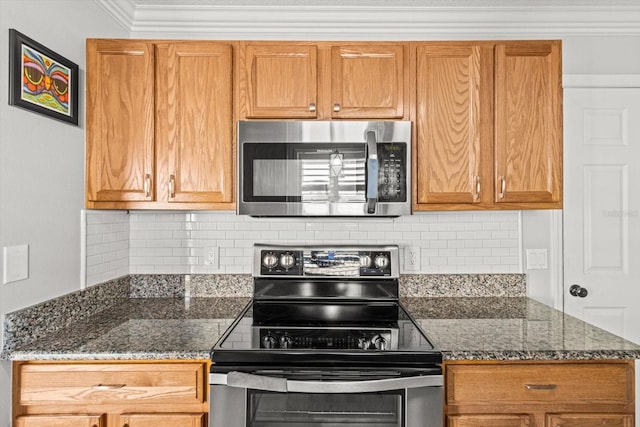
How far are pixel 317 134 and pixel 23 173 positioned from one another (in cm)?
113

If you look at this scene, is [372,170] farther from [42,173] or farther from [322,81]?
[42,173]

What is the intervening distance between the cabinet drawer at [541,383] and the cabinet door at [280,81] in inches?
49.3

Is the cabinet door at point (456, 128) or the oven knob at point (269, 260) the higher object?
the cabinet door at point (456, 128)

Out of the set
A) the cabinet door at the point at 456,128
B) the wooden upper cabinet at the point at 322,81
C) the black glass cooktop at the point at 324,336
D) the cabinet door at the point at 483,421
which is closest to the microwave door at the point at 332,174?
the wooden upper cabinet at the point at 322,81

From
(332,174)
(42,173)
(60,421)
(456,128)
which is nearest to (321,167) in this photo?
(332,174)

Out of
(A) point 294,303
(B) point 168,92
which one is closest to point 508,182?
(A) point 294,303

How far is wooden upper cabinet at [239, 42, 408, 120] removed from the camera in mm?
2049

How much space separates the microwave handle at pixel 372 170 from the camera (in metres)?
1.89

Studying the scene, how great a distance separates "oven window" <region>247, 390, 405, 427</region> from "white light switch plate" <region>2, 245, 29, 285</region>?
0.89 meters

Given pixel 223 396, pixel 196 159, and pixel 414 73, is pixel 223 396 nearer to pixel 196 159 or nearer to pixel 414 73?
pixel 196 159

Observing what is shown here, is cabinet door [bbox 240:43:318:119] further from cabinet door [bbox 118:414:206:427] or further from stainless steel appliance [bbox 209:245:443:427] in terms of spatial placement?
cabinet door [bbox 118:414:206:427]

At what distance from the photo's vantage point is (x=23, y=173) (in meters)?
1.61

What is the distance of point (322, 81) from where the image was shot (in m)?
2.05

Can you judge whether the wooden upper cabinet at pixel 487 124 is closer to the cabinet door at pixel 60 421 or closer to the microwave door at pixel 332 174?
the microwave door at pixel 332 174
